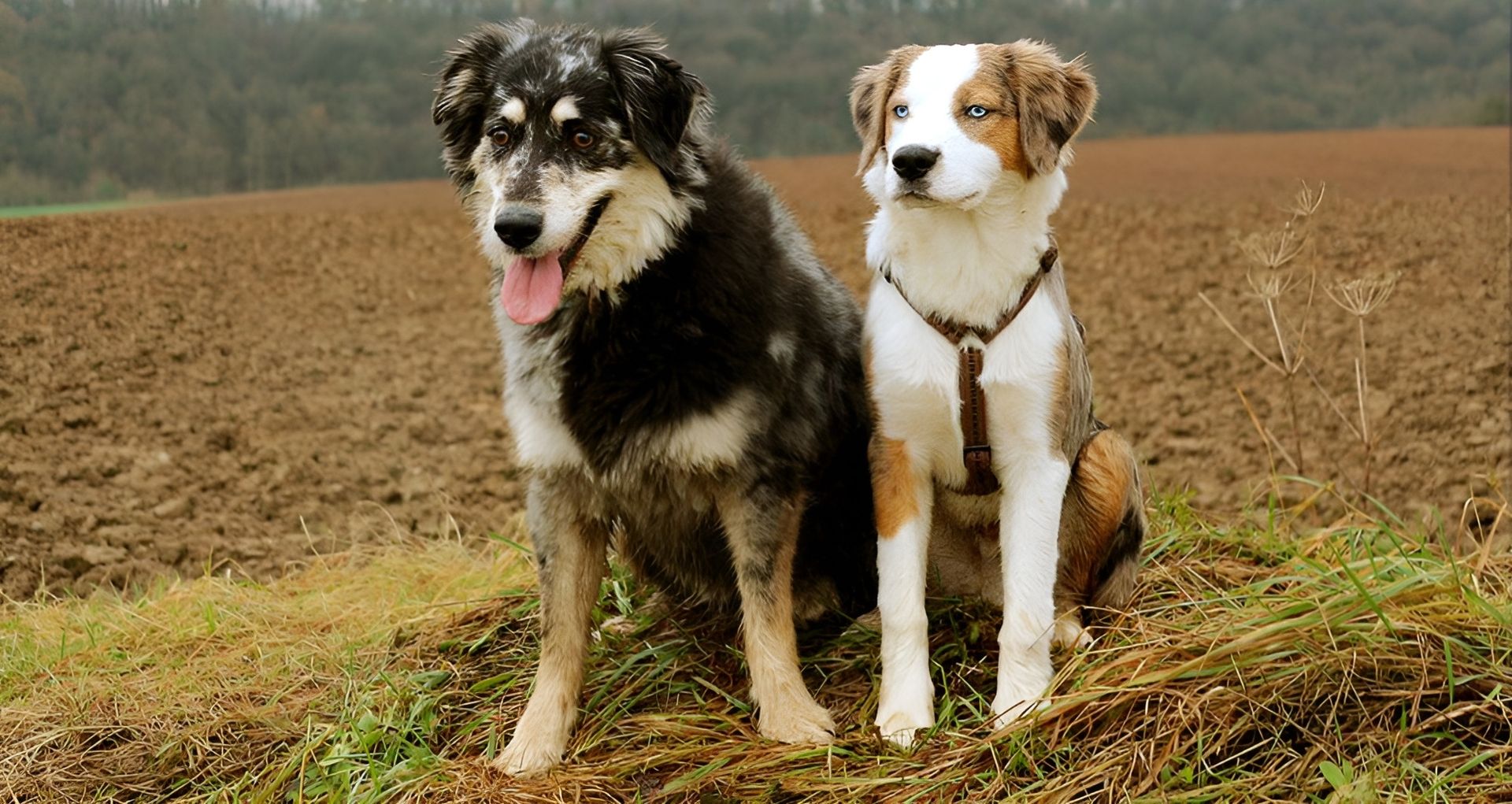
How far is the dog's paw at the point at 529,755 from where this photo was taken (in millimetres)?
3428

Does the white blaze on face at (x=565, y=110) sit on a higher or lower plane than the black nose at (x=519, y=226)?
higher

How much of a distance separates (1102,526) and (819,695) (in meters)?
1.02

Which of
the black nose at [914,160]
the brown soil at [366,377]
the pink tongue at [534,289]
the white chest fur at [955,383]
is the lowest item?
the brown soil at [366,377]

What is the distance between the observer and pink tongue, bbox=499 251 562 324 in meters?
3.20

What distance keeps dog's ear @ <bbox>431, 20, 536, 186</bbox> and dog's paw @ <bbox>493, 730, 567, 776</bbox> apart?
1.68 metres

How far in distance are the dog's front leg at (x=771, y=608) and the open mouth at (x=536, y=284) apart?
0.76 metres

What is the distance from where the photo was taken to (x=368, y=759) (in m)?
3.49

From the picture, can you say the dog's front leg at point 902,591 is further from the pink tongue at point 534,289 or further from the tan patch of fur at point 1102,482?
the pink tongue at point 534,289

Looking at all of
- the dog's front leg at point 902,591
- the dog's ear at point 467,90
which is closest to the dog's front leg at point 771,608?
the dog's front leg at point 902,591

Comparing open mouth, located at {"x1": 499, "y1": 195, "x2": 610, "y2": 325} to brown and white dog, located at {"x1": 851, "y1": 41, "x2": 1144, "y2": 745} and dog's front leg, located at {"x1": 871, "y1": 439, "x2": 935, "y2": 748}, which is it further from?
dog's front leg, located at {"x1": 871, "y1": 439, "x2": 935, "y2": 748}

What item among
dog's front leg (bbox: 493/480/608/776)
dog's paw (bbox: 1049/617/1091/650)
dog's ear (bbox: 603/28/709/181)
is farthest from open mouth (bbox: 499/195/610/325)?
dog's paw (bbox: 1049/617/1091/650)

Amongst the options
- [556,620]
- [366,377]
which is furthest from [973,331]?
[366,377]

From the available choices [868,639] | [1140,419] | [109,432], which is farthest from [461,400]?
[868,639]

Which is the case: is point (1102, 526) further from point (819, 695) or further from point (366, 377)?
point (366, 377)
